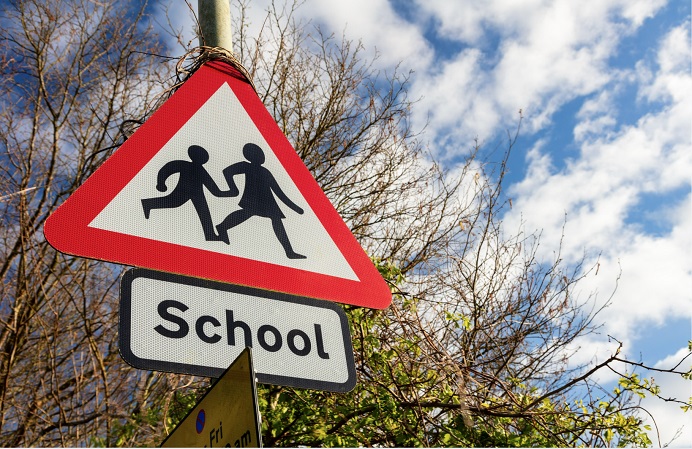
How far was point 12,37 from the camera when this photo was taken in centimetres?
658

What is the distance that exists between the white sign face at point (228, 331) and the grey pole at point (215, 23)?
85 centimetres

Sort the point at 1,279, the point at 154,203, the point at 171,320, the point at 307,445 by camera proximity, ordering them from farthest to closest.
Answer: the point at 1,279 → the point at 307,445 → the point at 154,203 → the point at 171,320

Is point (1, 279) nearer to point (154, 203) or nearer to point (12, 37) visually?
point (12, 37)

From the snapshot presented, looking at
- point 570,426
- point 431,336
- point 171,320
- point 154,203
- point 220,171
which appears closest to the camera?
point 171,320

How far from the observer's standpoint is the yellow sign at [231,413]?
2.96 ft

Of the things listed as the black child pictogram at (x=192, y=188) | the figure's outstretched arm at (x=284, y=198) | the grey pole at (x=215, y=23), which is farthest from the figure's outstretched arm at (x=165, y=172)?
the grey pole at (x=215, y=23)

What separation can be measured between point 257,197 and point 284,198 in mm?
86

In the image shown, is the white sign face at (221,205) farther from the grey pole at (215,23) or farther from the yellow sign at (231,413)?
the yellow sign at (231,413)

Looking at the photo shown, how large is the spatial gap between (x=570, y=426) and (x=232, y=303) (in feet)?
10.2

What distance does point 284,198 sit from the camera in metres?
1.64

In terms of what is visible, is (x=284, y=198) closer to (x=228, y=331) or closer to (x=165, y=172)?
(x=165, y=172)

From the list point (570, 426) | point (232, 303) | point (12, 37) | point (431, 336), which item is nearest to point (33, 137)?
point (12, 37)

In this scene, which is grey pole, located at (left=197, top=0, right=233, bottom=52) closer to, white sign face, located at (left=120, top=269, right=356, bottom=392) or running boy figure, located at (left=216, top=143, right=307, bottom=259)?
running boy figure, located at (left=216, top=143, right=307, bottom=259)

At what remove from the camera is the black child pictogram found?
144 centimetres
